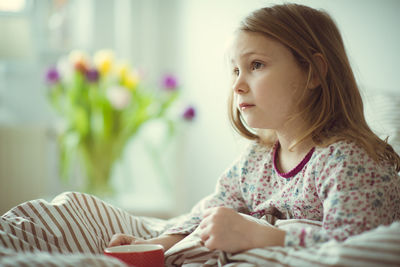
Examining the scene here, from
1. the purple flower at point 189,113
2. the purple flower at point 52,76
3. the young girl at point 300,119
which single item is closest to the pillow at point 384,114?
the young girl at point 300,119

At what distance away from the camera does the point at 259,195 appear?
1.01m

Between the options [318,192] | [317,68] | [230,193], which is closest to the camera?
[318,192]

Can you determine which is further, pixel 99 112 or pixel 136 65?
pixel 136 65

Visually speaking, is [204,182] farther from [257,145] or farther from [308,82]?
[308,82]

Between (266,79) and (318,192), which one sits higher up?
(266,79)

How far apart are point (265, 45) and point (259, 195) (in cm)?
33

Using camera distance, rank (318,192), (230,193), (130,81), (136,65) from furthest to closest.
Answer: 1. (136,65)
2. (130,81)
3. (230,193)
4. (318,192)

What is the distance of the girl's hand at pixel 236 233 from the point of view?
0.76m

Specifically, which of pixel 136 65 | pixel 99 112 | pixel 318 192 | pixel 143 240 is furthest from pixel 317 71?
pixel 136 65

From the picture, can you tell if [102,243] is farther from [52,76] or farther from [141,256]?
[52,76]

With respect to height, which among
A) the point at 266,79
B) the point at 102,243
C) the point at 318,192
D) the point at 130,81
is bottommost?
the point at 102,243

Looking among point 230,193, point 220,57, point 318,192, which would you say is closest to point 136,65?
point 220,57

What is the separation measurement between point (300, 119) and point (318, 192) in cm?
19

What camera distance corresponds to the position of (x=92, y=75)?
7.22 feet
